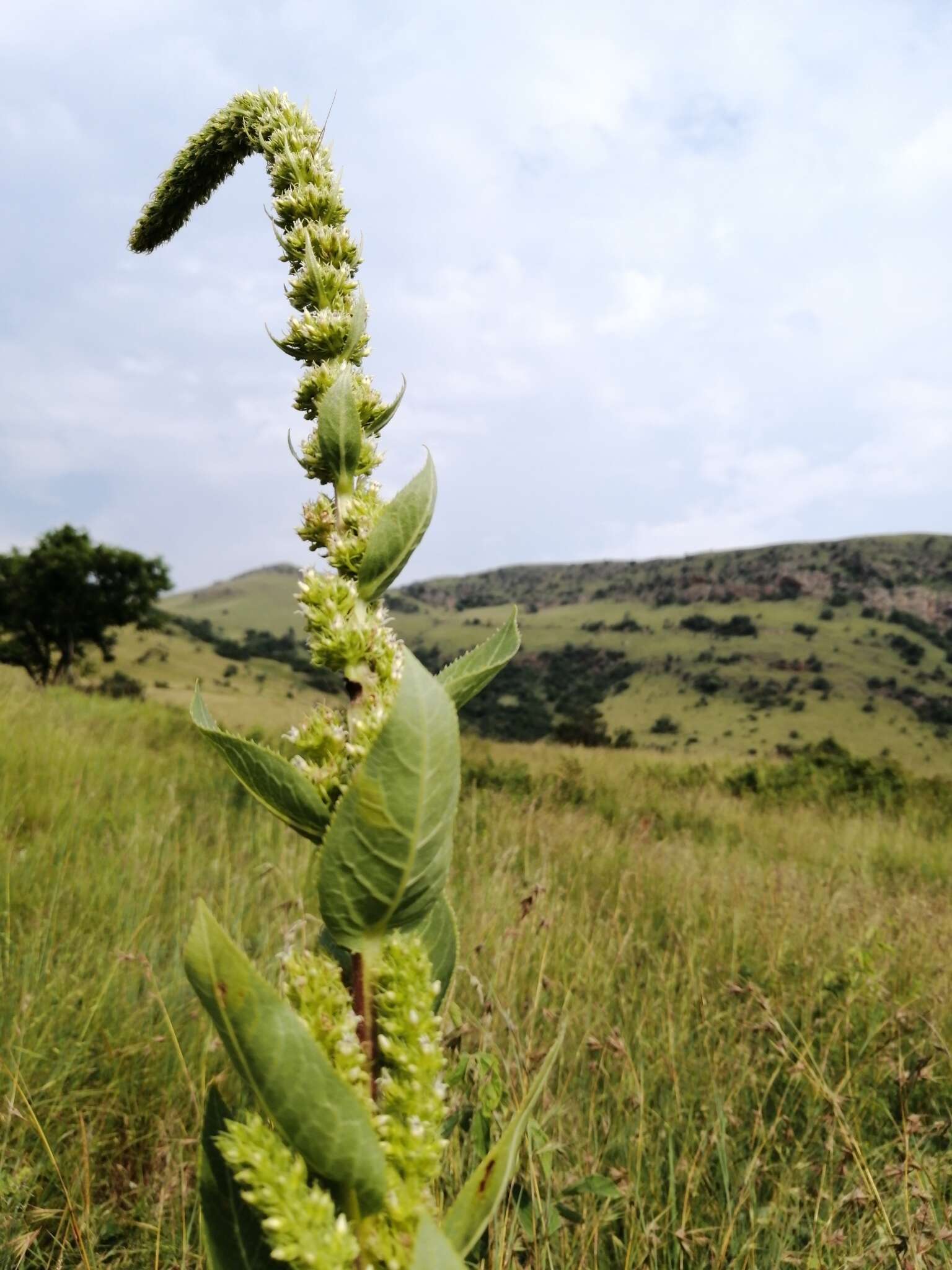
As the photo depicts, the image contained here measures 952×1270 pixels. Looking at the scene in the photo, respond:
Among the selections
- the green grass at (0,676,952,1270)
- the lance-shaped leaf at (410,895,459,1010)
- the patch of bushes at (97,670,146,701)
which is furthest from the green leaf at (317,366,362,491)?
the patch of bushes at (97,670,146,701)

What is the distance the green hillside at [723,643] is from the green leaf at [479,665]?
124 feet

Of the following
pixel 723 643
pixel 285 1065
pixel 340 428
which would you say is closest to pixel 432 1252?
pixel 285 1065

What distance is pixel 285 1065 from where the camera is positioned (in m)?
0.81

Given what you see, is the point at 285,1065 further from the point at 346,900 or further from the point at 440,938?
the point at 440,938

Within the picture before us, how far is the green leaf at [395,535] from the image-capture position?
113 cm

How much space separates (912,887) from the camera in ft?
26.2

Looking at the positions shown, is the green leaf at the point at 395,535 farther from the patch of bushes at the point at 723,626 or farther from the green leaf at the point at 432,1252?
the patch of bushes at the point at 723,626

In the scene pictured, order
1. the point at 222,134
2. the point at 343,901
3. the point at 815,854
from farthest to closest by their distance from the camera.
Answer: the point at 815,854, the point at 222,134, the point at 343,901

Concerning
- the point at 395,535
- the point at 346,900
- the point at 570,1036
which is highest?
the point at 395,535

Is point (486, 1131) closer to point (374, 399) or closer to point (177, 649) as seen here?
point (374, 399)

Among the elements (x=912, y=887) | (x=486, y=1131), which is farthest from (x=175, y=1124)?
(x=912, y=887)

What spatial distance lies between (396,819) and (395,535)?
16.7 inches

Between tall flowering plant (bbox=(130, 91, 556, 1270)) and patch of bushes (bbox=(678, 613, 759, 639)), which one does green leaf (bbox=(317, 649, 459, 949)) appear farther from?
patch of bushes (bbox=(678, 613, 759, 639))

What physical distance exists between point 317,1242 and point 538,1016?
3500mm
